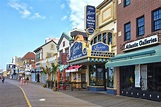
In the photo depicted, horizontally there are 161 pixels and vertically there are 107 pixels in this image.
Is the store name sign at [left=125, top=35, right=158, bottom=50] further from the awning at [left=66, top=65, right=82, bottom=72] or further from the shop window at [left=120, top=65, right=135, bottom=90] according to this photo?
the awning at [left=66, top=65, right=82, bottom=72]

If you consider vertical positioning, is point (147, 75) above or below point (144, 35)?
below

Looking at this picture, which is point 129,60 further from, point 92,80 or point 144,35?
point 92,80

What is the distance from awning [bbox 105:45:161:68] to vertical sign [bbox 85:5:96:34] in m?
5.64

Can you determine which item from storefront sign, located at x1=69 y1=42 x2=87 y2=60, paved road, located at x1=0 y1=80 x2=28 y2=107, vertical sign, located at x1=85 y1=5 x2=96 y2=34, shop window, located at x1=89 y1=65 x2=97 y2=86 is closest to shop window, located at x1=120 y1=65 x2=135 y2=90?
storefront sign, located at x1=69 y1=42 x2=87 y2=60

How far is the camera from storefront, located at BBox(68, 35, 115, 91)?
21.4 meters

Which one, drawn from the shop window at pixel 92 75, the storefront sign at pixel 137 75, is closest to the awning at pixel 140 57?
the storefront sign at pixel 137 75

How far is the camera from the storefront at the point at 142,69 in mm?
15656

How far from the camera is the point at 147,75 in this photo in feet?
56.0

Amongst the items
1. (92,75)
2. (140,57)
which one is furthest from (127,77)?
(92,75)

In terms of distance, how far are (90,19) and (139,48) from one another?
8.50m

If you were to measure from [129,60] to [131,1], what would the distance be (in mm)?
4806

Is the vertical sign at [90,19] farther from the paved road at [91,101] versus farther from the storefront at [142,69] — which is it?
the paved road at [91,101]

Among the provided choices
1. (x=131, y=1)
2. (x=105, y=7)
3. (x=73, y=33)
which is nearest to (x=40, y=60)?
(x=73, y=33)

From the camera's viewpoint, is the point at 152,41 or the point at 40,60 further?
the point at 40,60
